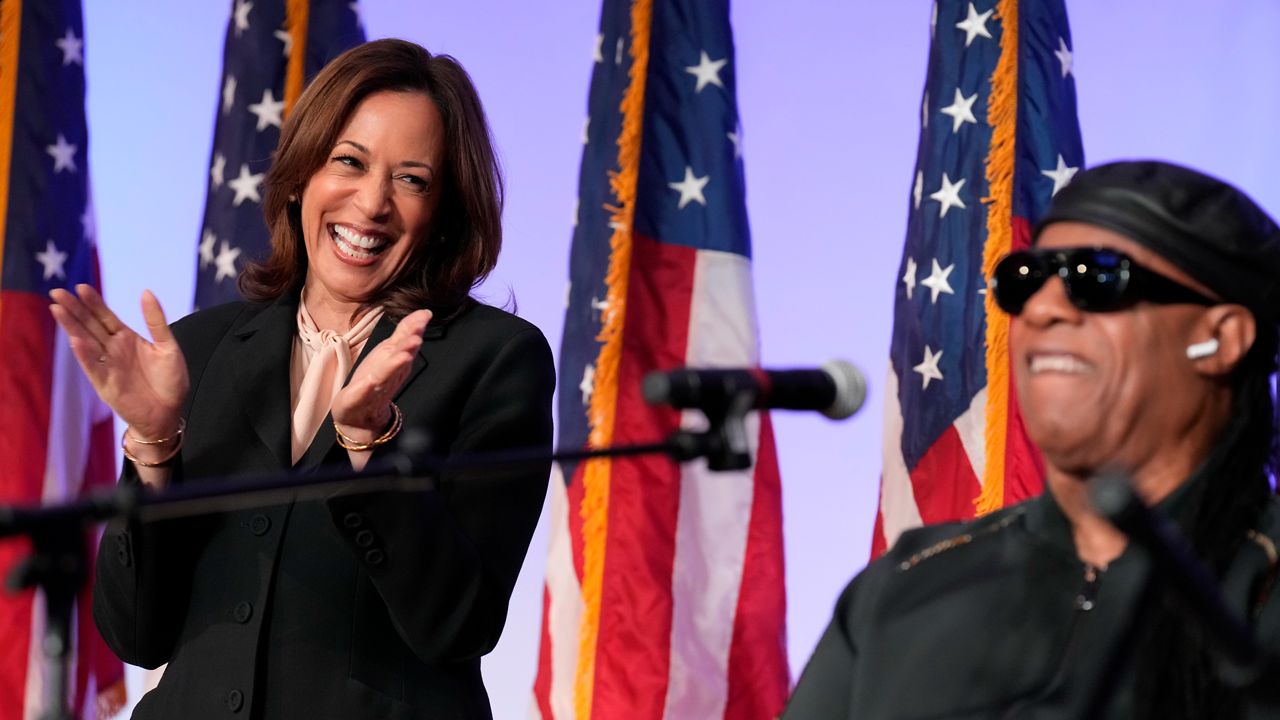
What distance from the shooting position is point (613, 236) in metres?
3.68

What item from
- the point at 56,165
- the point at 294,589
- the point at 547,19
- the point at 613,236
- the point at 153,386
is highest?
the point at 547,19

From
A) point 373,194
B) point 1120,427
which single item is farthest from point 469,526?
point 1120,427

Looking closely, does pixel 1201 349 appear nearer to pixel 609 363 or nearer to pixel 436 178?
pixel 436 178

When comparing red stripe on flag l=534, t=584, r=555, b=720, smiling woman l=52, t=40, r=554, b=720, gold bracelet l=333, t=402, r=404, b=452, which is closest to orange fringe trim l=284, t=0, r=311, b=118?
red stripe on flag l=534, t=584, r=555, b=720

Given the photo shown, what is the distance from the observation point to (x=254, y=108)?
4.11m

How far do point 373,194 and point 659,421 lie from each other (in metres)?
1.56

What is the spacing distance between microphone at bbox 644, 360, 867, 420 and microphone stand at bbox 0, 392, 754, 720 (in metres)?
0.02

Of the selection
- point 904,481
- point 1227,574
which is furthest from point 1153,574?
point 904,481

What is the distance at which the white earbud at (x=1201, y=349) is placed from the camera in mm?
1471

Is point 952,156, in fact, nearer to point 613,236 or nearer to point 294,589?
point 613,236

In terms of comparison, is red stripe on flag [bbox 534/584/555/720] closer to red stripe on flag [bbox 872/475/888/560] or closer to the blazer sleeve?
red stripe on flag [bbox 872/475/888/560]

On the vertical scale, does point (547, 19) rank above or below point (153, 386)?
above

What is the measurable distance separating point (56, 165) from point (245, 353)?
224 cm

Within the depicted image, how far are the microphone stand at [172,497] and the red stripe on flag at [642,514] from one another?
2156 mm
